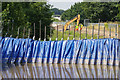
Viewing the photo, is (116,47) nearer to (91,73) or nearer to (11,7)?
(91,73)

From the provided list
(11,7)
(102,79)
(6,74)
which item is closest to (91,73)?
(102,79)

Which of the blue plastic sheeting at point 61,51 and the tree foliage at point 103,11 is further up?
the tree foliage at point 103,11

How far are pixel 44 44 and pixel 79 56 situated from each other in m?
2.53

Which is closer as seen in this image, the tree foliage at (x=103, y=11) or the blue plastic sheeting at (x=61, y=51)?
Result: the blue plastic sheeting at (x=61, y=51)

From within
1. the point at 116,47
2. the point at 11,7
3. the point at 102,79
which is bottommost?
the point at 102,79

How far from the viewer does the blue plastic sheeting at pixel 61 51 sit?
16.2 metres

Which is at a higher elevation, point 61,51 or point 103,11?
point 103,11

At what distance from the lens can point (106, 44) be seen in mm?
16328

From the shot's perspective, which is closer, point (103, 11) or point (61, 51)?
point (61, 51)

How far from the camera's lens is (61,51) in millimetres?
16688

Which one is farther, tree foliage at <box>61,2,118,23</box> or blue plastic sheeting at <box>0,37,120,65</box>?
tree foliage at <box>61,2,118,23</box>

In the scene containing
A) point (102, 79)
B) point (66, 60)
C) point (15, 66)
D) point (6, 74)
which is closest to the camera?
point (102, 79)

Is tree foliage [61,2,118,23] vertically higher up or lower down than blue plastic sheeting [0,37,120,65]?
higher up

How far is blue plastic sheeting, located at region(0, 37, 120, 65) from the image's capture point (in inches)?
636
